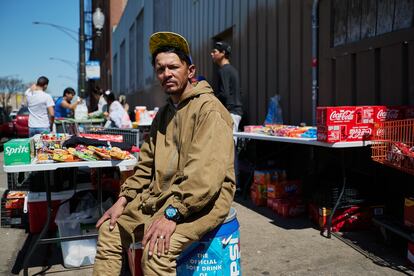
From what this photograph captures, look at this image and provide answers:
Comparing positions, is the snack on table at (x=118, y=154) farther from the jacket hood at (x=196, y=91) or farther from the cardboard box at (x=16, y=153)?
the jacket hood at (x=196, y=91)

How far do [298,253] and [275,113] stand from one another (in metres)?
2.95

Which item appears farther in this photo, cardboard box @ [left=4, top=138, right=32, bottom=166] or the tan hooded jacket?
cardboard box @ [left=4, top=138, right=32, bottom=166]

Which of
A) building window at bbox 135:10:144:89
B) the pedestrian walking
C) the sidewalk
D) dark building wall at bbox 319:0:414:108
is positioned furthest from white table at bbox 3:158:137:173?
building window at bbox 135:10:144:89

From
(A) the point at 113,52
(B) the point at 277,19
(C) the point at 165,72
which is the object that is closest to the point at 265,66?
(B) the point at 277,19

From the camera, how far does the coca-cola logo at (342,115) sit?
3967 mm

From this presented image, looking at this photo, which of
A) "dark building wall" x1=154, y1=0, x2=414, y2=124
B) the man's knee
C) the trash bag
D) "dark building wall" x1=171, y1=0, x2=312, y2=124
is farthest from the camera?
the trash bag

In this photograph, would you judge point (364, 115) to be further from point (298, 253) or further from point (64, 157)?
point (64, 157)

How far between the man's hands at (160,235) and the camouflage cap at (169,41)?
1.06 metres

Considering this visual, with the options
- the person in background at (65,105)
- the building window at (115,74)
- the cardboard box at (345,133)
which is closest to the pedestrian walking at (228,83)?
the cardboard box at (345,133)

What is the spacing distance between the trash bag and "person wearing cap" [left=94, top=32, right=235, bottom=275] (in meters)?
3.86

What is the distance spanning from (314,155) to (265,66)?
2025mm

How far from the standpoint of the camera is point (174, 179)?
252cm

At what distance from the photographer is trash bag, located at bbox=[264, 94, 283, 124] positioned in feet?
21.5

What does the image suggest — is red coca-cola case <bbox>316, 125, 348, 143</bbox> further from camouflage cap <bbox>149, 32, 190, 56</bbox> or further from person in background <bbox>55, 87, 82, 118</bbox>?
person in background <bbox>55, 87, 82, 118</bbox>
